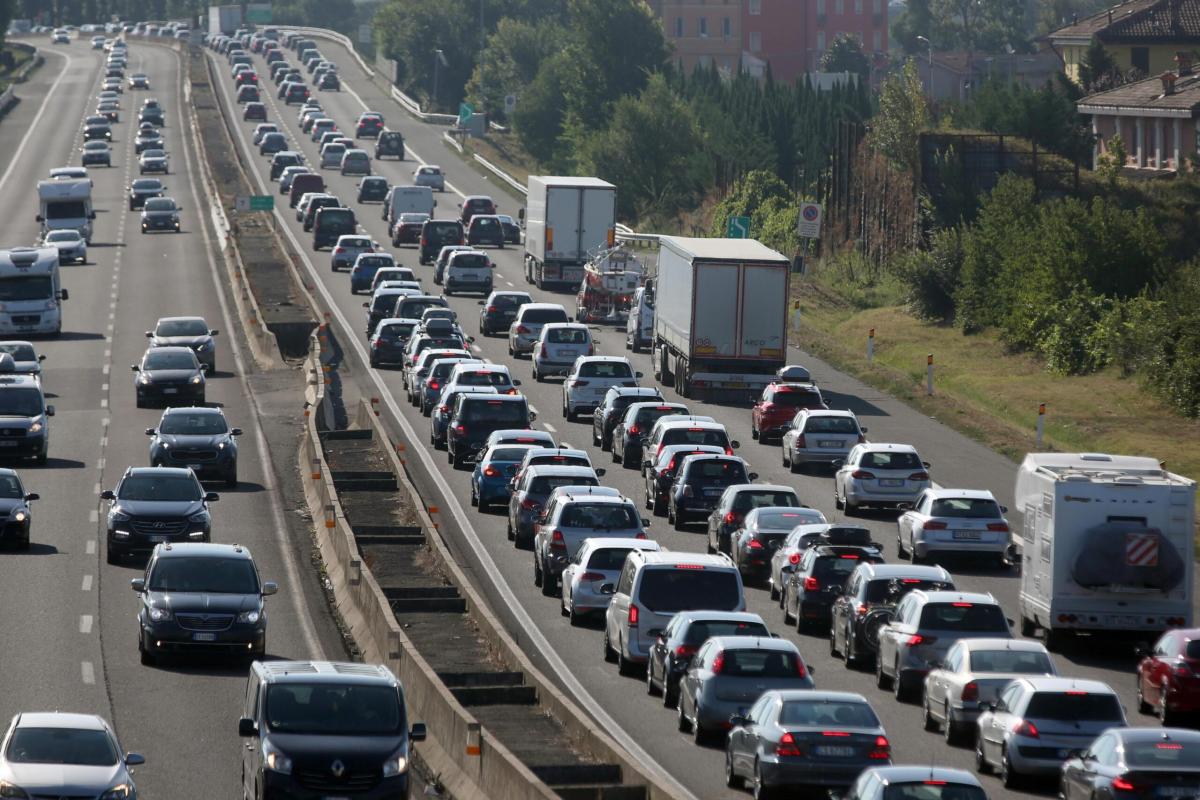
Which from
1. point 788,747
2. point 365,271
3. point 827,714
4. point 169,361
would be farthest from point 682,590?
point 365,271

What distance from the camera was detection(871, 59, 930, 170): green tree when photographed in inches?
3233

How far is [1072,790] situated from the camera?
2066 cm

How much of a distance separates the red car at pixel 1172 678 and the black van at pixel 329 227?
2448 inches

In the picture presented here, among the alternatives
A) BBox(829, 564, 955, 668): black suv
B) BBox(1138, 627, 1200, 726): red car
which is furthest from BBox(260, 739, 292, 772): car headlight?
BBox(1138, 627, 1200, 726): red car

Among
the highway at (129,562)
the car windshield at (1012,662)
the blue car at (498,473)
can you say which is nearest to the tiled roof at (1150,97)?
the highway at (129,562)

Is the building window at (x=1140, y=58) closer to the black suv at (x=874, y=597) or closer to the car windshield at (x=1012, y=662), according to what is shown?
the black suv at (x=874, y=597)

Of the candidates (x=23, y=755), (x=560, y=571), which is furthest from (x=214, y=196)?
(x=23, y=755)

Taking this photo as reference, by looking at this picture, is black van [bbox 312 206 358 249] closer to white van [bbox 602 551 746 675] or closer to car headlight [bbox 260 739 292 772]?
white van [bbox 602 551 746 675]

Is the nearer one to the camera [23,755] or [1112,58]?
[23,755]

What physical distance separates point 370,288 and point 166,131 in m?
62.0

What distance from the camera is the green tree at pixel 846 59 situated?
17300 centimetres

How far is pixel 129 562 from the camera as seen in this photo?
35.2 metres

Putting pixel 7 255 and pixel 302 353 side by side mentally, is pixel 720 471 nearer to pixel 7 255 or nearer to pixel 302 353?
pixel 302 353

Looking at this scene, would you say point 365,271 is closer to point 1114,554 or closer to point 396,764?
point 1114,554
